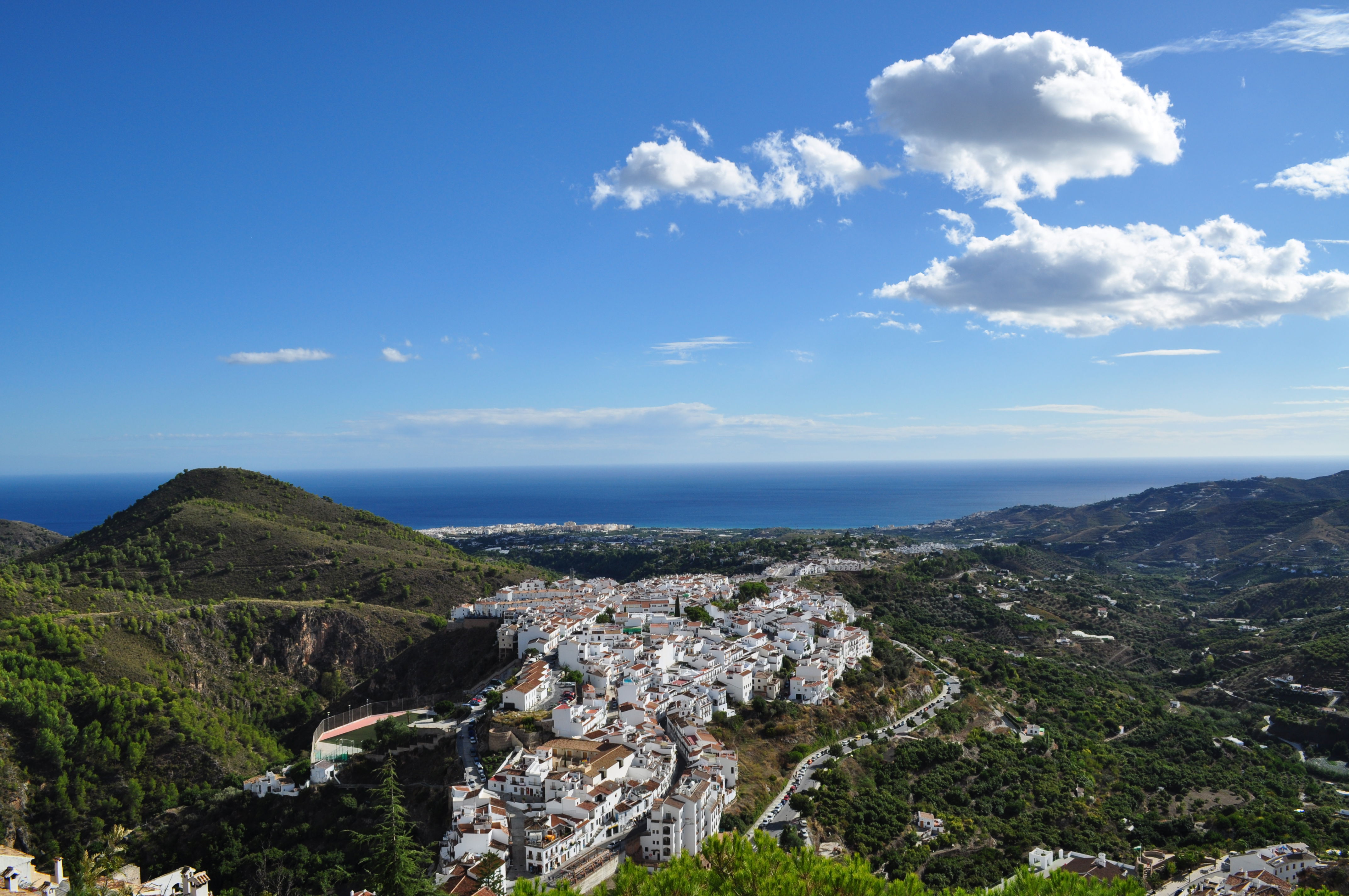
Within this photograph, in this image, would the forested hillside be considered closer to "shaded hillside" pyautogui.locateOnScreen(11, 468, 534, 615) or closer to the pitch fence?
"shaded hillside" pyautogui.locateOnScreen(11, 468, 534, 615)

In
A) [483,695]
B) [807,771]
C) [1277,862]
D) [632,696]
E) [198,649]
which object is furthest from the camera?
[198,649]

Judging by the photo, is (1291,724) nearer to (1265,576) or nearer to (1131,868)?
(1131,868)

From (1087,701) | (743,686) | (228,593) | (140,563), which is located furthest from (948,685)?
(140,563)

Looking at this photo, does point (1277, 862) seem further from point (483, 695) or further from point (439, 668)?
point (439, 668)

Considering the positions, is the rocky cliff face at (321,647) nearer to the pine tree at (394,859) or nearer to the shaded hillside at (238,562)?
the shaded hillside at (238,562)

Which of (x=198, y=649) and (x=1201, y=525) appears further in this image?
(x=1201, y=525)

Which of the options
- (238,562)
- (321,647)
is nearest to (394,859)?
(321,647)
